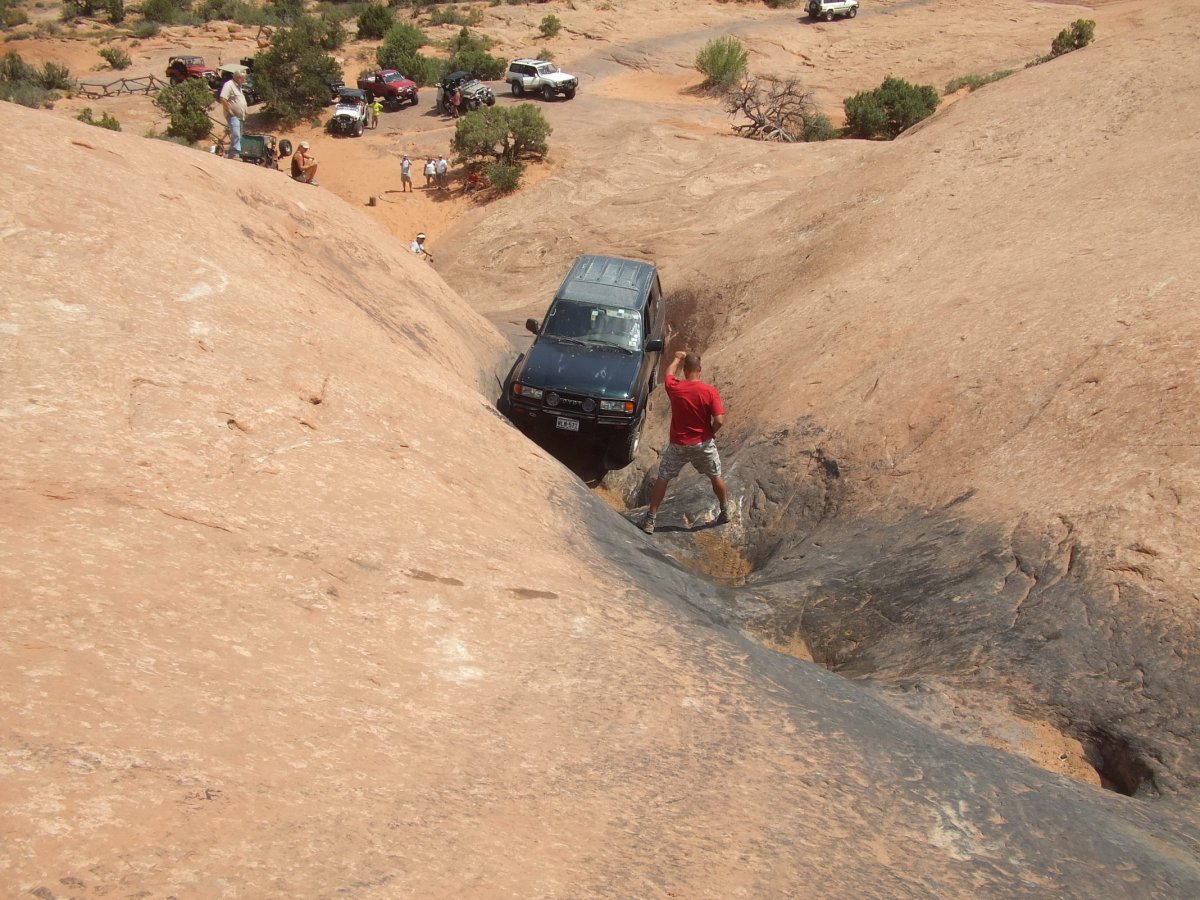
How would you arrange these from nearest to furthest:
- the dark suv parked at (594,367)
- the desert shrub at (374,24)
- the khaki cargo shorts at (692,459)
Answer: the khaki cargo shorts at (692,459)
the dark suv parked at (594,367)
the desert shrub at (374,24)

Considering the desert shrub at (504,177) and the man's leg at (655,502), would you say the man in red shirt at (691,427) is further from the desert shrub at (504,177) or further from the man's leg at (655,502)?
the desert shrub at (504,177)

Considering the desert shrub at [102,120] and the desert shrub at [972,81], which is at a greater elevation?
the desert shrub at [972,81]

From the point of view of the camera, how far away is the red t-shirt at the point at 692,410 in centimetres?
802

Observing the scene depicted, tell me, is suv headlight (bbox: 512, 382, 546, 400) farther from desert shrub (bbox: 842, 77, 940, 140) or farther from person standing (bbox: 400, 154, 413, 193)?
desert shrub (bbox: 842, 77, 940, 140)

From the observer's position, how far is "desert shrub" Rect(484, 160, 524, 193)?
25.1m

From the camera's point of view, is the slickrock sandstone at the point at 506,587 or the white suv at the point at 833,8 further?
the white suv at the point at 833,8

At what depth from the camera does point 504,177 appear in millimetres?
25109

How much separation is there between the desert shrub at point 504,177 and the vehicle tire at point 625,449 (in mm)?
16338

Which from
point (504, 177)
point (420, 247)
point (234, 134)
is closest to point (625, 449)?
point (234, 134)

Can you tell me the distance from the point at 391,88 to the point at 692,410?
30105 mm

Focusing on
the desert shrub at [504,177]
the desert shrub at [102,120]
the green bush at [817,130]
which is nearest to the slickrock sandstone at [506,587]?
the desert shrub at [504,177]

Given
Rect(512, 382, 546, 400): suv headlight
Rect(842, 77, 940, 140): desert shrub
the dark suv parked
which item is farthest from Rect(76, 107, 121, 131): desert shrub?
Rect(512, 382, 546, 400): suv headlight

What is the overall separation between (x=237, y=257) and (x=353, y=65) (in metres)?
37.3

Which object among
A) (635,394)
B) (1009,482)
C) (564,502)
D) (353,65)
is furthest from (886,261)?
(353,65)
